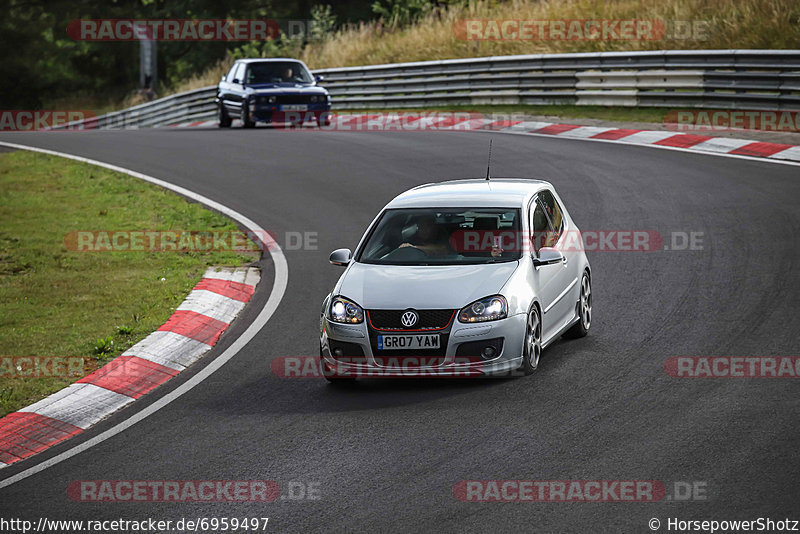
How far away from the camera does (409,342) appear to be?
8.46 metres

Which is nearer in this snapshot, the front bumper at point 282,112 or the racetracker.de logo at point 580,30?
the racetracker.de logo at point 580,30

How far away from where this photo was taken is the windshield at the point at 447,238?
923 cm

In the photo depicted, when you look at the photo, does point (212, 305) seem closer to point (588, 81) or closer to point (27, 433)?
point (27, 433)

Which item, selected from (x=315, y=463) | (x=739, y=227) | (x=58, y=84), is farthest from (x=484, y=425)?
Answer: (x=58, y=84)

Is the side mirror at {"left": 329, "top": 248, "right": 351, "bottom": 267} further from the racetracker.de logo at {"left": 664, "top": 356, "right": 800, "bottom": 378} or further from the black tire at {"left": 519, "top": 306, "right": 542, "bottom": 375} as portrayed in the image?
the racetracker.de logo at {"left": 664, "top": 356, "right": 800, "bottom": 378}

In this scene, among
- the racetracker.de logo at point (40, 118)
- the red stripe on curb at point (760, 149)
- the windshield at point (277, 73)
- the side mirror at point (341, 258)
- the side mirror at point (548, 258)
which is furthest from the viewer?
the racetracker.de logo at point (40, 118)

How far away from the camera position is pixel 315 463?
7.00 metres

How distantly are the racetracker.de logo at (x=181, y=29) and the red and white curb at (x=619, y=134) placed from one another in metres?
27.4

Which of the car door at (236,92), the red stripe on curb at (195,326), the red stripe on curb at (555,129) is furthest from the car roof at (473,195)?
the car door at (236,92)

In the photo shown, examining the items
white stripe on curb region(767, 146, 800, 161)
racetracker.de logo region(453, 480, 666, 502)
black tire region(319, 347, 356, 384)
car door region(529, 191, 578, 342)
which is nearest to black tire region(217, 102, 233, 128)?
white stripe on curb region(767, 146, 800, 161)

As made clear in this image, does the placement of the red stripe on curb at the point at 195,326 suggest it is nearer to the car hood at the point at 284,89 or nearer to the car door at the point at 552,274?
the car door at the point at 552,274

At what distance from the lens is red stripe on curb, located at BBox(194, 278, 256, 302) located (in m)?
12.0

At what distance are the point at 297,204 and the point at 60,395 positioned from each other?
8.00 meters

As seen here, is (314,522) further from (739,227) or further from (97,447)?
(739,227)
